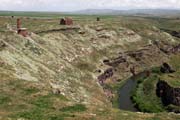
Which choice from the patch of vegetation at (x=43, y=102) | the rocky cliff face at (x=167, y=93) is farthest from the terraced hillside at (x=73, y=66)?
the rocky cliff face at (x=167, y=93)

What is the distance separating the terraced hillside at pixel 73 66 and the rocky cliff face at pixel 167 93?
13256 millimetres

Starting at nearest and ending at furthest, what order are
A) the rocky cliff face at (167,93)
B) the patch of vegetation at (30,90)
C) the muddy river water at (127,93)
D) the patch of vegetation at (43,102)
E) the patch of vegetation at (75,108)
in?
the patch of vegetation at (75,108)
the patch of vegetation at (43,102)
the patch of vegetation at (30,90)
the rocky cliff face at (167,93)
the muddy river water at (127,93)

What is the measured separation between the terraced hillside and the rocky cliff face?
13.3 metres

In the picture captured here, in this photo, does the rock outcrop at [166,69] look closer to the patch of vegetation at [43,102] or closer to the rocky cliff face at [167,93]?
the rocky cliff face at [167,93]

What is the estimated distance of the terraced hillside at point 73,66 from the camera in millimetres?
45344

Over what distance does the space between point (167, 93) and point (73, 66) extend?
27177mm

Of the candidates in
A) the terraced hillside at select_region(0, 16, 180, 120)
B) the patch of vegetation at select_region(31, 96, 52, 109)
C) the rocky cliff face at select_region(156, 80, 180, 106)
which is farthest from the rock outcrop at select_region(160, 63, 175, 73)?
the patch of vegetation at select_region(31, 96, 52, 109)

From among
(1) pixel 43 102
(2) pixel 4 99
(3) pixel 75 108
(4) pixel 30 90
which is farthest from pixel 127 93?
(3) pixel 75 108

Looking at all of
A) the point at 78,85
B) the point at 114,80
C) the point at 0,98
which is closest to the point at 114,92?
the point at 114,80

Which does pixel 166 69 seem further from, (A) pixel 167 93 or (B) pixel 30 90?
(B) pixel 30 90

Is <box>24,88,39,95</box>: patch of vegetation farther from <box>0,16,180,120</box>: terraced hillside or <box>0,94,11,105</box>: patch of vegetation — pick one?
<box>0,94,11,105</box>: patch of vegetation

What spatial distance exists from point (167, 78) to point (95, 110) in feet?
187

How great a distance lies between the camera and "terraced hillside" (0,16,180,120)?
149 feet

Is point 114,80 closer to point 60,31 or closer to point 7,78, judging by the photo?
point 60,31
